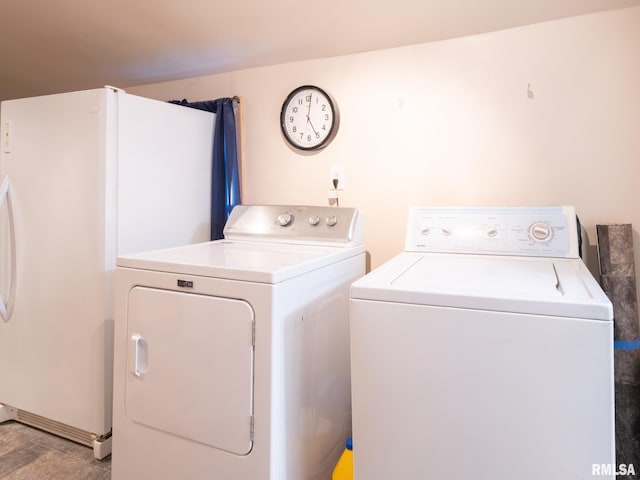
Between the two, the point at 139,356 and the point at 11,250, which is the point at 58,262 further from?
the point at 139,356

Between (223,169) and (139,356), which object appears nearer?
(139,356)

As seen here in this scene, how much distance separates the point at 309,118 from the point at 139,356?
151cm

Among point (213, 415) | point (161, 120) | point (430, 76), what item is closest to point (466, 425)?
point (213, 415)

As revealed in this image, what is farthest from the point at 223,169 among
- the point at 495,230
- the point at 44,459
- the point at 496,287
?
the point at 496,287

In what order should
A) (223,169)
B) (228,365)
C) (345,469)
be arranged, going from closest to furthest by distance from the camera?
(228,365) → (345,469) → (223,169)

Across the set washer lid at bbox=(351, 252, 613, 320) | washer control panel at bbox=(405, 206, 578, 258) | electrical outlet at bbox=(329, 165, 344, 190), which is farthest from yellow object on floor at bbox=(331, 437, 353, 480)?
A: electrical outlet at bbox=(329, 165, 344, 190)

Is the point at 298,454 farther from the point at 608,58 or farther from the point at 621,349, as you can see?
the point at 608,58

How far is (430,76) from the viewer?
205 centimetres

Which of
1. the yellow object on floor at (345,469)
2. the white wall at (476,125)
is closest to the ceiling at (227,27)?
the white wall at (476,125)

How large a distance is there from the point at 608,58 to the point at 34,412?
3.20 m

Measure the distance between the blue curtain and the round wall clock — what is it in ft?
1.11

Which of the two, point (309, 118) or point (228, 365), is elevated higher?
point (309, 118)

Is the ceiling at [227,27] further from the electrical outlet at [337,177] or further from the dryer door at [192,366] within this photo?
the dryer door at [192,366]

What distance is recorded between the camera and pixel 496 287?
1104 mm
